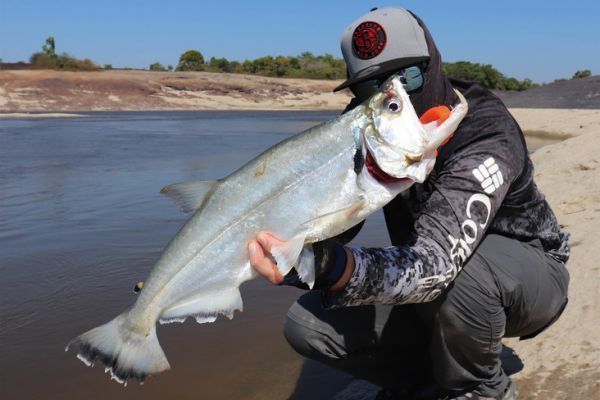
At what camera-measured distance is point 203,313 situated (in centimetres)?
223

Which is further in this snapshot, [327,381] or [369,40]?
[327,381]

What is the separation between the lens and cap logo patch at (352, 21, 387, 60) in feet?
8.12

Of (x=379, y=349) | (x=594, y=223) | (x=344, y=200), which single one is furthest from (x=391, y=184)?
(x=594, y=223)

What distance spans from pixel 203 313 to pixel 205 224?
330mm

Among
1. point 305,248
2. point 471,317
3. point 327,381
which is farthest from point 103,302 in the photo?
point 471,317

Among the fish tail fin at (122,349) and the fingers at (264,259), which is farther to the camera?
the fish tail fin at (122,349)

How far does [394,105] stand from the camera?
2.01 metres

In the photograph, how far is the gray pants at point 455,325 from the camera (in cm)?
246

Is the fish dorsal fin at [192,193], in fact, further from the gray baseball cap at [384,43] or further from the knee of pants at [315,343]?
the knee of pants at [315,343]

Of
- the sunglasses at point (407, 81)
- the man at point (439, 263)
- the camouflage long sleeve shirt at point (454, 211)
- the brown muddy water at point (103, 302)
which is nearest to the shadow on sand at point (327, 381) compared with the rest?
the brown muddy water at point (103, 302)

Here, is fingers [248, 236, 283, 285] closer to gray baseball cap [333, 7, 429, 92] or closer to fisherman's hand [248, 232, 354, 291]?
fisherman's hand [248, 232, 354, 291]

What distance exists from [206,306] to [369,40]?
1234 mm

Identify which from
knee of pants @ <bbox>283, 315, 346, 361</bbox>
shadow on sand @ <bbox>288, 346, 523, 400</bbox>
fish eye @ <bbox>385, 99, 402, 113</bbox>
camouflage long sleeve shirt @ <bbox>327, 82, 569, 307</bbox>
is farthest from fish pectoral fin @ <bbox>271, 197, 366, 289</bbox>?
shadow on sand @ <bbox>288, 346, 523, 400</bbox>

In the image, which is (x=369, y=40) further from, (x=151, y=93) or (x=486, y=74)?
(x=486, y=74)
